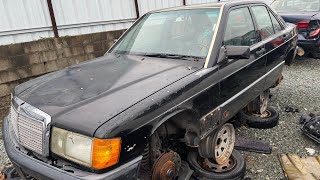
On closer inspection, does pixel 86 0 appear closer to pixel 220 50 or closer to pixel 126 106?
pixel 220 50

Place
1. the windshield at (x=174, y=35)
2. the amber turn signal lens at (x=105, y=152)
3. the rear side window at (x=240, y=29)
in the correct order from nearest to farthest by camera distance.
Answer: the amber turn signal lens at (x=105, y=152)
the windshield at (x=174, y=35)
the rear side window at (x=240, y=29)

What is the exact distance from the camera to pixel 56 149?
6.39ft

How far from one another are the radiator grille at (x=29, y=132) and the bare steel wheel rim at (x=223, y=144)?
1.71 meters

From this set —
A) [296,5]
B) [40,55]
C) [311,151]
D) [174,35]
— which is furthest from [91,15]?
[296,5]

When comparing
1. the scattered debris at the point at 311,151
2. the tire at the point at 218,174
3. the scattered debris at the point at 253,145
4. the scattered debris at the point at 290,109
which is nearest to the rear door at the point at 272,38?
the scattered debris at the point at 290,109

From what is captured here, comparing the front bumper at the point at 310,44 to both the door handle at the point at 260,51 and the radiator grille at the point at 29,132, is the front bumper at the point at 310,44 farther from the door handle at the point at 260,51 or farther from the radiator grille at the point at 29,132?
the radiator grille at the point at 29,132

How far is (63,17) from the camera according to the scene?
219 inches

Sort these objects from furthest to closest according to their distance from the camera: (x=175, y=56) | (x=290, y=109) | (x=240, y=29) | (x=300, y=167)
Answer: (x=290, y=109) → (x=240, y=29) → (x=300, y=167) → (x=175, y=56)

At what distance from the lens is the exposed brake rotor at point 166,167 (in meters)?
2.24

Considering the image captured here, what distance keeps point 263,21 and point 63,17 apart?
3.85 m

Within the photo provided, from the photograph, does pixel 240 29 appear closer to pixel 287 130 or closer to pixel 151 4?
pixel 287 130

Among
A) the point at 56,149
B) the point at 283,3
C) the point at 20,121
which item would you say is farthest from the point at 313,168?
the point at 283,3

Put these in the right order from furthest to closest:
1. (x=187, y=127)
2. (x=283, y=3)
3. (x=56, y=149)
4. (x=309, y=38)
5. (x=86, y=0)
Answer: (x=283, y=3) < (x=309, y=38) < (x=86, y=0) < (x=187, y=127) < (x=56, y=149)

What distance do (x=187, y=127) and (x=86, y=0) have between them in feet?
14.5
